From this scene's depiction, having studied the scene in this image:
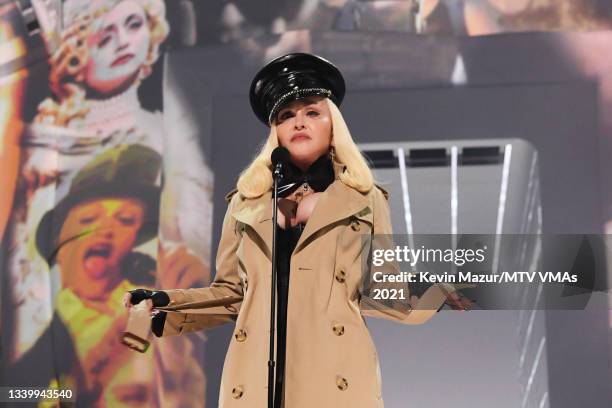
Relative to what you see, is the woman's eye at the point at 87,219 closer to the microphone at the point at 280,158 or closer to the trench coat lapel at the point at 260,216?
the trench coat lapel at the point at 260,216

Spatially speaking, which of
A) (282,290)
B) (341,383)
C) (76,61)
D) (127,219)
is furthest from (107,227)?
(341,383)

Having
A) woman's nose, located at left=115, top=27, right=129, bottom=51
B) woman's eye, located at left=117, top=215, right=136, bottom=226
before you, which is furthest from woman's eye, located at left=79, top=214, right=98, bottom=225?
woman's nose, located at left=115, top=27, right=129, bottom=51

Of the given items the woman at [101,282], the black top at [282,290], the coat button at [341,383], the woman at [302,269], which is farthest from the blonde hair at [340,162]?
the woman at [101,282]

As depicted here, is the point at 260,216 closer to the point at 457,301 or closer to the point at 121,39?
the point at 457,301

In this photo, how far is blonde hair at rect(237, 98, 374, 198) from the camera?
1.83 m

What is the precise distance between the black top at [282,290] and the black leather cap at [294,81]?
1.03 feet

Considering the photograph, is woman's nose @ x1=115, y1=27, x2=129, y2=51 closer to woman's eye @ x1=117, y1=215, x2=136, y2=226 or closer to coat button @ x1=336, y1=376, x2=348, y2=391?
woman's eye @ x1=117, y1=215, x2=136, y2=226

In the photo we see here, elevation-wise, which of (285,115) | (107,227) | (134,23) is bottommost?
(285,115)

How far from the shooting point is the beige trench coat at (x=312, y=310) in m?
1.61

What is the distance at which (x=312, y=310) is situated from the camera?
5.44 feet

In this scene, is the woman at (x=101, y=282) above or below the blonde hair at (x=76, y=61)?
below

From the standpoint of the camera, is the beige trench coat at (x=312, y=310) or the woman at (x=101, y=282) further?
the woman at (x=101, y=282)

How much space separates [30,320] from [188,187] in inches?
31.9

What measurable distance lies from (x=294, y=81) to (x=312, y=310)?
0.57 meters
